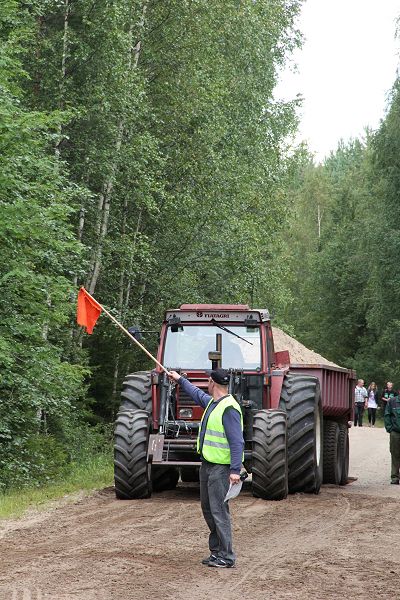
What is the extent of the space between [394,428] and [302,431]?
5.13 metres

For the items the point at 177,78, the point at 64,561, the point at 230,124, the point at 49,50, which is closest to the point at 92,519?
the point at 64,561

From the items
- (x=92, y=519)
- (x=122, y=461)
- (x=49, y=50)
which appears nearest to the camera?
(x=92, y=519)

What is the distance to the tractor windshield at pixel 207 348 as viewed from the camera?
615 inches

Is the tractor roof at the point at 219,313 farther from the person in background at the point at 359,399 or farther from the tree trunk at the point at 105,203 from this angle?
the person in background at the point at 359,399

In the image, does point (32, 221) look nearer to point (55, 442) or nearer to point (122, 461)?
point (122, 461)

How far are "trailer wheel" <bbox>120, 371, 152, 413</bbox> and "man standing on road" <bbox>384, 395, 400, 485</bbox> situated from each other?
5.62 metres

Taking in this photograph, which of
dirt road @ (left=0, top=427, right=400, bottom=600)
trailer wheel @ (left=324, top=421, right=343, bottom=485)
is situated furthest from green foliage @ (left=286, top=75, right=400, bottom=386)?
dirt road @ (left=0, top=427, right=400, bottom=600)

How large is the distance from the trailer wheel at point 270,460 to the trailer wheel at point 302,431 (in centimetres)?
71

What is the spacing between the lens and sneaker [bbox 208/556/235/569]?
9477 millimetres

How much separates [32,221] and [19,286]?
102cm

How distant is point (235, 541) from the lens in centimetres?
1105

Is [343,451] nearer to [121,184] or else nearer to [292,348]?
[121,184]

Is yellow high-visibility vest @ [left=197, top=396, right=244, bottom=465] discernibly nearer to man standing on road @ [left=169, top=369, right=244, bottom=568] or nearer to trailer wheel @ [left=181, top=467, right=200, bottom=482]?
man standing on road @ [left=169, top=369, right=244, bottom=568]

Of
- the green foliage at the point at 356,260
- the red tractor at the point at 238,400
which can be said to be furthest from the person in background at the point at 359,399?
the red tractor at the point at 238,400
